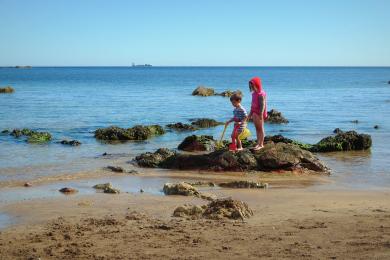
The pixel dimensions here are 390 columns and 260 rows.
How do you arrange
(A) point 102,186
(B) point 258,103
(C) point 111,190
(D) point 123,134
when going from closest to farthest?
(C) point 111,190 → (A) point 102,186 → (B) point 258,103 → (D) point 123,134

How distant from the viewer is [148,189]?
11430 mm

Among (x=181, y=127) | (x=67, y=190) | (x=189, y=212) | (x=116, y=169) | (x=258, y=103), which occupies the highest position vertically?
(x=258, y=103)

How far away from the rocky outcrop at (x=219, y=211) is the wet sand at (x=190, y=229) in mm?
187

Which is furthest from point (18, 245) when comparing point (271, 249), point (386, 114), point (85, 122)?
point (386, 114)

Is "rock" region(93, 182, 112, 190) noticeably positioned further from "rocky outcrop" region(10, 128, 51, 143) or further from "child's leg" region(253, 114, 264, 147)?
"rocky outcrop" region(10, 128, 51, 143)

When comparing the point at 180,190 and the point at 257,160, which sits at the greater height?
the point at 257,160

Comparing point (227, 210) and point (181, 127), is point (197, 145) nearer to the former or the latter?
point (181, 127)

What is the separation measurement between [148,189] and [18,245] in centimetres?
461

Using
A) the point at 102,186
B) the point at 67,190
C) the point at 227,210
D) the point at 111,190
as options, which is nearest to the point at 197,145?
the point at 102,186

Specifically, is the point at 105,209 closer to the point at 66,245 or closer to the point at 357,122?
the point at 66,245

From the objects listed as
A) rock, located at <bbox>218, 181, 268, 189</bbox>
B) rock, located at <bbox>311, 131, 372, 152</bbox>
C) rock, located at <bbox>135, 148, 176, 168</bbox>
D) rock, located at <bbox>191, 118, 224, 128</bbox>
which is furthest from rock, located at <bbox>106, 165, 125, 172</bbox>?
rock, located at <bbox>191, 118, 224, 128</bbox>

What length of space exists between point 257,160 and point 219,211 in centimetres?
549

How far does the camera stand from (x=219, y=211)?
27.8 feet

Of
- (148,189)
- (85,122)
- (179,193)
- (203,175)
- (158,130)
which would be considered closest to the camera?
(179,193)
